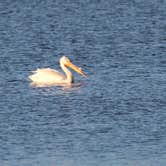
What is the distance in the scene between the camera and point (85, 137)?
18297 millimetres

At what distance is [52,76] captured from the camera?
23531 mm

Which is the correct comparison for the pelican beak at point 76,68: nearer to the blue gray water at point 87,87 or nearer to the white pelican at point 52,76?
the white pelican at point 52,76

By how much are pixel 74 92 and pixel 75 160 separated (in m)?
5.91

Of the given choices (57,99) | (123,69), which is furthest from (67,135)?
(123,69)

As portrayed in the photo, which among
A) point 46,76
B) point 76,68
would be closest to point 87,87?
point 46,76

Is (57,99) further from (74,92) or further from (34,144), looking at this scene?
(34,144)

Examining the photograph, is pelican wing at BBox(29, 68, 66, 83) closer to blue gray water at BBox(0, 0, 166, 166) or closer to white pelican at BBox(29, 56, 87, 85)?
white pelican at BBox(29, 56, 87, 85)

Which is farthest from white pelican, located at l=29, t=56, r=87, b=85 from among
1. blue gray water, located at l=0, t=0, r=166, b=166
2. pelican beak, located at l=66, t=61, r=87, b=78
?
blue gray water, located at l=0, t=0, r=166, b=166

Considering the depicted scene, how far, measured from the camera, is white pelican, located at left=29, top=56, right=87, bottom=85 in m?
23.3

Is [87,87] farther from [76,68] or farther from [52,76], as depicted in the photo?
[76,68]

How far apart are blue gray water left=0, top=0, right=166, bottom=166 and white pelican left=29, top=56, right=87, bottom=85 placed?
0.21m

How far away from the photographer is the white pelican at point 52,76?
2328 centimetres

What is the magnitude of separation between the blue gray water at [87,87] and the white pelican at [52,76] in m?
0.21

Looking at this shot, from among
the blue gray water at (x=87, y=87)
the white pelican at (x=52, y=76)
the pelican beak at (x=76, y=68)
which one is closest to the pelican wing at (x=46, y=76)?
the white pelican at (x=52, y=76)
